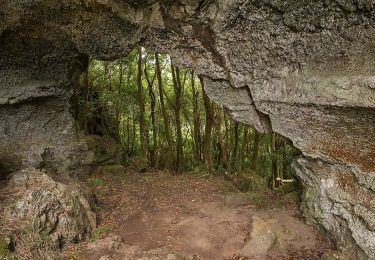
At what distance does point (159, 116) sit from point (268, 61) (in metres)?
10.6

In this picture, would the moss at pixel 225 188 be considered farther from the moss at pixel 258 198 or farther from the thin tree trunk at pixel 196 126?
the thin tree trunk at pixel 196 126

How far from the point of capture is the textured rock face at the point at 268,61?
5.17 meters

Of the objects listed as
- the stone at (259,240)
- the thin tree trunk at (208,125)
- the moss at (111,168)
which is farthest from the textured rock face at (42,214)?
the thin tree trunk at (208,125)

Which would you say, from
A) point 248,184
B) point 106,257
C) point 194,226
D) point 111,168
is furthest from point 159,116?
point 106,257

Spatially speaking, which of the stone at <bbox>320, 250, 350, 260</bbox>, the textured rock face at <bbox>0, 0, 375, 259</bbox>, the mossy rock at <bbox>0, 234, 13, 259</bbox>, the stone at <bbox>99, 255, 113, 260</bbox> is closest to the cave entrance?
the stone at <bbox>99, 255, 113, 260</bbox>

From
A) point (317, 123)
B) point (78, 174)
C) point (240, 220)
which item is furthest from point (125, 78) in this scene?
point (317, 123)

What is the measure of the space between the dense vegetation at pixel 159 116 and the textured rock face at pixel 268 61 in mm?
4165

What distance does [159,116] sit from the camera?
53.6 ft

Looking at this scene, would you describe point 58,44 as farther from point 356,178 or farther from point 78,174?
point 356,178

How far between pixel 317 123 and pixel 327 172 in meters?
0.93

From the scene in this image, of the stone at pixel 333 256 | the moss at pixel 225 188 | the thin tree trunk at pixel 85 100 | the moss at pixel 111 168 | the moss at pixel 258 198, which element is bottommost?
the stone at pixel 333 256

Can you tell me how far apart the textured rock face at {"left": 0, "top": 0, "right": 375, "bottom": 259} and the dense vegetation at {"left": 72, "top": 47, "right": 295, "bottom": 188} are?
13.7ft

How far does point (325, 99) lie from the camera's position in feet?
17.4

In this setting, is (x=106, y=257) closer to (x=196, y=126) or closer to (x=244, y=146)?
(x=196, y=126)
